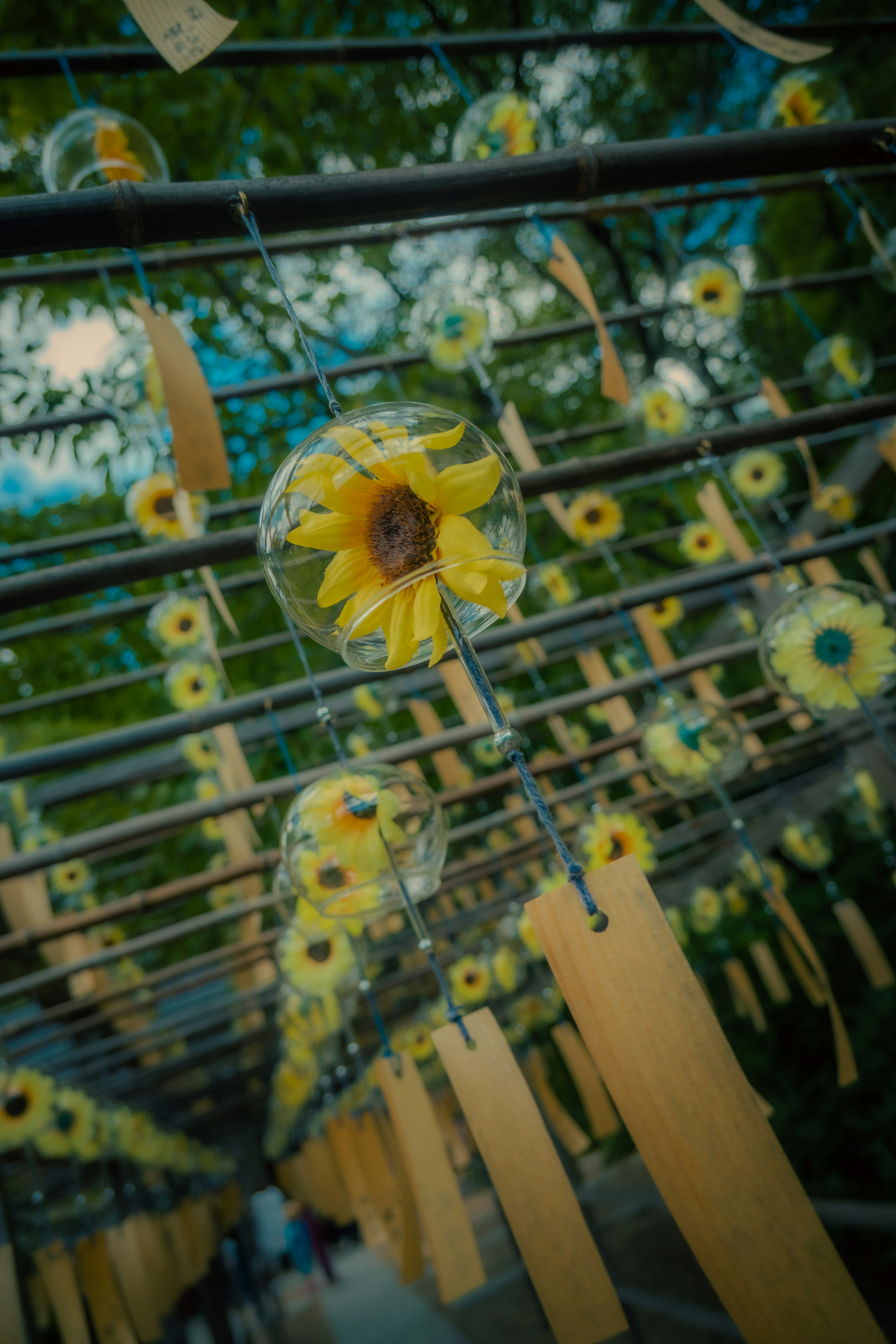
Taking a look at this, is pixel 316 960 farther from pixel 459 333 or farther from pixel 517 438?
pixel 459 333

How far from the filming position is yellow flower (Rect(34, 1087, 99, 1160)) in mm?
3904

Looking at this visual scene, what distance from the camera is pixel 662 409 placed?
3.39 m

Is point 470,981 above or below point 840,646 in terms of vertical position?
below

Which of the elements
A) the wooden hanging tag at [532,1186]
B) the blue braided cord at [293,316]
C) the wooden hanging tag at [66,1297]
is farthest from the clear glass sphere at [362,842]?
the wooden hanging tag at [66,1297]

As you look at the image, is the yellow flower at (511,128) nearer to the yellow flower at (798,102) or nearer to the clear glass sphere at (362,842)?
the yellow flower at (798,102)

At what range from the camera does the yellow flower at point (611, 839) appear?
3.01m

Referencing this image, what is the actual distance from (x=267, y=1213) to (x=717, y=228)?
806 inches

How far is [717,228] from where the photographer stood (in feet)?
19.2

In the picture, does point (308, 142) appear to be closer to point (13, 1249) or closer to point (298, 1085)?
point (13, 1249)

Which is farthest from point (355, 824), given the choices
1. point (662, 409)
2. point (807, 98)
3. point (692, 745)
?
point (662, 409)

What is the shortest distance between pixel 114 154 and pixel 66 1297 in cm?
421

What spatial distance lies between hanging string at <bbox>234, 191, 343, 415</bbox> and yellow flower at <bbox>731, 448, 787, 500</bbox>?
3414mm

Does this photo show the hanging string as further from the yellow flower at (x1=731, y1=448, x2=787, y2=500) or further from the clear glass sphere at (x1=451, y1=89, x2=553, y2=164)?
the yellow flower at (x1=731, y1=448, x2=787, y2=500)

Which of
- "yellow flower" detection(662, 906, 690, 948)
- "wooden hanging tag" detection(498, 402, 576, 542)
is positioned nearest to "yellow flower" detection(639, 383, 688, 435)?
"wooden hanging tag" detection(498, 402, 576, 542)
